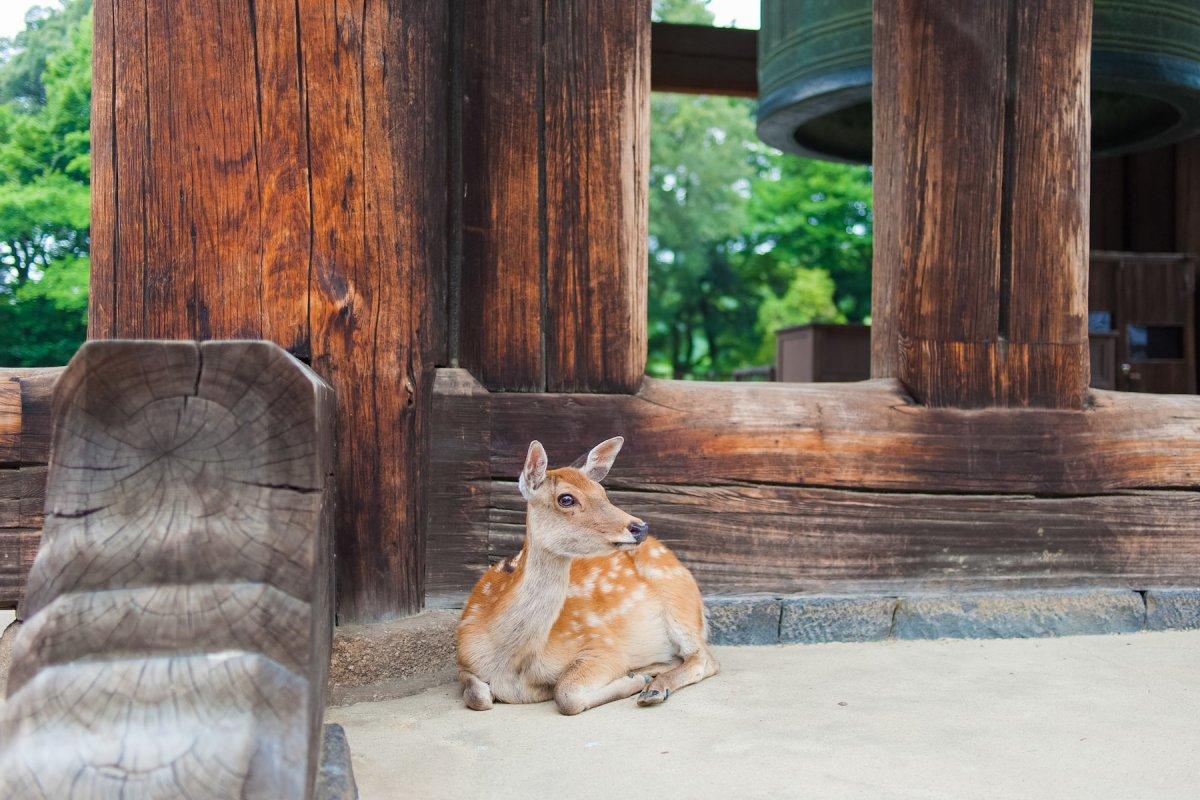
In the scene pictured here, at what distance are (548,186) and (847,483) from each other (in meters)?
1.39

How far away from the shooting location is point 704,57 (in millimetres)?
9523

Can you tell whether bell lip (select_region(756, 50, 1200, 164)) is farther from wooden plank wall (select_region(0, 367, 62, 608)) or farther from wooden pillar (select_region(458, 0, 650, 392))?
wooden plank wall (select_region(0, 367, 62, 608))

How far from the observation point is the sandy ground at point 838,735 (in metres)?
2.34

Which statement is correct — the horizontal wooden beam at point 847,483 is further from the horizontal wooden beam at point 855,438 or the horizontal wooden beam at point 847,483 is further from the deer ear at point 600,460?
the deer ear at point 600,460

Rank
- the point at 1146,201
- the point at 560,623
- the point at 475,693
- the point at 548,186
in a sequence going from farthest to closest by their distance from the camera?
the point at 1146,201 → the point at 548,186 → the point at 560,623 → the point at 475,693

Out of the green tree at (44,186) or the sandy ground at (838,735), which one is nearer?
the sandy ground at (838,735)

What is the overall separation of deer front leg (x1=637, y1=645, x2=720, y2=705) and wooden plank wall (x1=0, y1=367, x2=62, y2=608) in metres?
1.75

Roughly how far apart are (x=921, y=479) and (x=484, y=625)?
5.26 ft

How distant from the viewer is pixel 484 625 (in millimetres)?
3088

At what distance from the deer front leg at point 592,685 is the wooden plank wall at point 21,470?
1.53 meters

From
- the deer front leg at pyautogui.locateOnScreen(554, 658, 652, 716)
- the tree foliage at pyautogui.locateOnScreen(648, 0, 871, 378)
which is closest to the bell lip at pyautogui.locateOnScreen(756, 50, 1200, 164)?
the deer front leg at pyautogui.locateOnScreen(554, 658, 652, 716)

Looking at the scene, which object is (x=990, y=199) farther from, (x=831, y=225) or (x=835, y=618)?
(x=831, y=225)

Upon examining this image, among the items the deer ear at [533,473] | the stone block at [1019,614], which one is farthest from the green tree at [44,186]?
the stone block at [1019,614]

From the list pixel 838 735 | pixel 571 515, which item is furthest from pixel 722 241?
pixel 838 735
